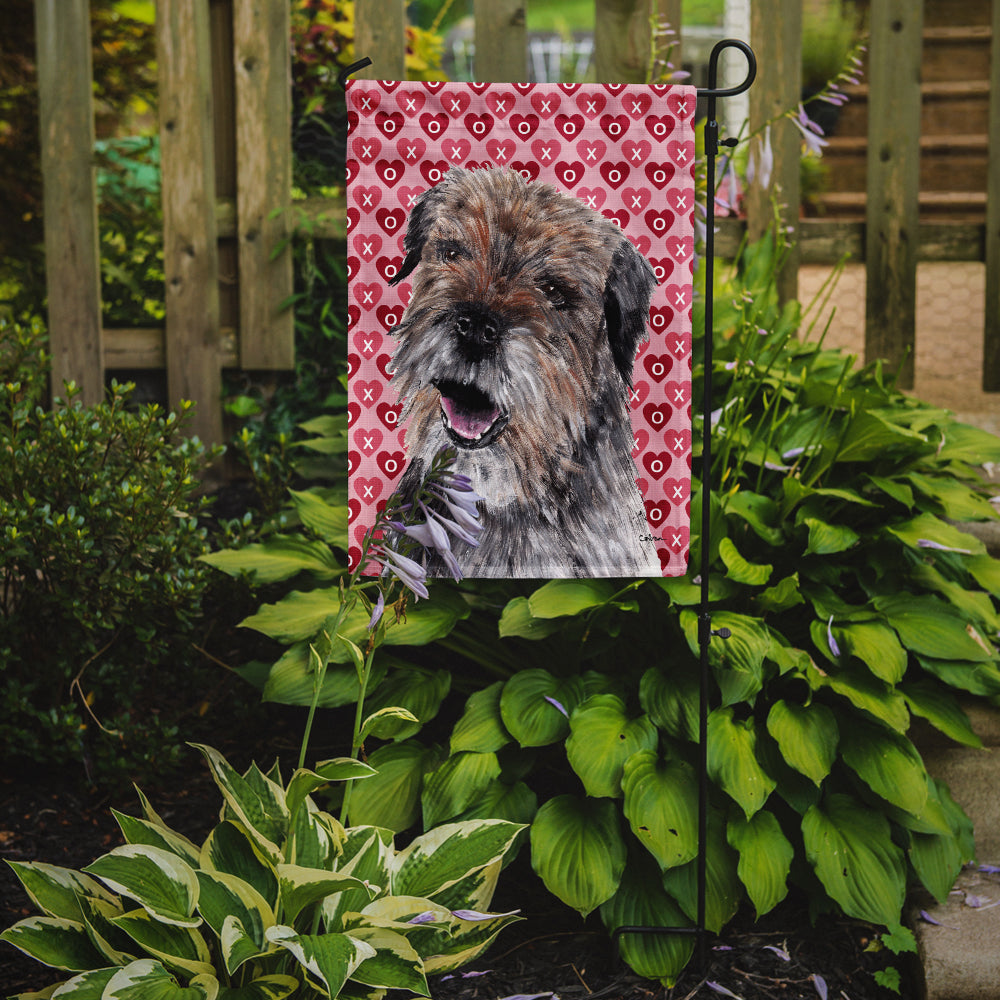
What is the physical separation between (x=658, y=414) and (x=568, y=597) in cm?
44

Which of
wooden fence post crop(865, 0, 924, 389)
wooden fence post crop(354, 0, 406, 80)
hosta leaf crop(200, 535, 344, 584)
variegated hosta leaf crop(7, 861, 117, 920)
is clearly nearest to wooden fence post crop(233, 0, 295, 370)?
wooden fence post crop(354, 0, 406, 80)

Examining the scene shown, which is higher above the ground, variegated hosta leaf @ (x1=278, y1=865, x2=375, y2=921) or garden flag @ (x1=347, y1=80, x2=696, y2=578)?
garden flag @ (x1=347, y1=80, x2=696, y2=578)

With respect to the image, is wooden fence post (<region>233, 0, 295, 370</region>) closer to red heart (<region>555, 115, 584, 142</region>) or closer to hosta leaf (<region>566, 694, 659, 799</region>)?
red heart (<region>555, 115, 584, 142</region>)

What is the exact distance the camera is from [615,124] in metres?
1.81

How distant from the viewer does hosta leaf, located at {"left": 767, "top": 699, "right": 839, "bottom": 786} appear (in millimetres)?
1942

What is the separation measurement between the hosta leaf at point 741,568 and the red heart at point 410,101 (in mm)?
1115

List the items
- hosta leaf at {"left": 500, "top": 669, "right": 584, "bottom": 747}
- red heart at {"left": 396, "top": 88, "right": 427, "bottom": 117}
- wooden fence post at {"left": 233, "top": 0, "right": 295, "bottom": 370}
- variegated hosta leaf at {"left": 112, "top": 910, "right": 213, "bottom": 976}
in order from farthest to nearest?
wooden fence post at {"left": 233, "top": 0, "right": 295, "bottom": 370} → hosta leaf at {"left": 500, "top": 669, "right": 584, "bottom": 747} → red heart at {"left": 396, "top": 88, "right": 427, "bottom": 117} → variegated hosta leaf at {"left": 112, "top": 910, "right": 213, "bottom": 976}

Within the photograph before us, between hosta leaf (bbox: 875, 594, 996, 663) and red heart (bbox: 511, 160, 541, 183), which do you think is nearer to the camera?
red heart (bbox: 511, 160, 541, 183)

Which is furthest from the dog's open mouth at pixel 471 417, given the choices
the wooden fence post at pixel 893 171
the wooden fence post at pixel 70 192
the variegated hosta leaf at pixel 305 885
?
the wooden fence post at pixel 893 171

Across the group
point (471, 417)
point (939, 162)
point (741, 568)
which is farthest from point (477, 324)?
point (939, 162)

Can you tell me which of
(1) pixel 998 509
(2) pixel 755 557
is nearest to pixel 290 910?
(2) pixel 755 557

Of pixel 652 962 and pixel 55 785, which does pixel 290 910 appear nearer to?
pixel 652 962

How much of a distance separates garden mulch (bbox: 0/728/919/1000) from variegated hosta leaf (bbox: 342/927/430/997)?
0.41m

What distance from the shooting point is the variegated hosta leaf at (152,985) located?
4.60 feet
